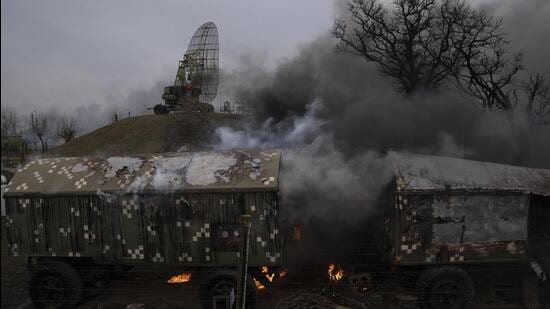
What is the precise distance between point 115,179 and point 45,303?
3210 millimetres

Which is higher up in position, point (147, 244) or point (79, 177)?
point (79, 177)

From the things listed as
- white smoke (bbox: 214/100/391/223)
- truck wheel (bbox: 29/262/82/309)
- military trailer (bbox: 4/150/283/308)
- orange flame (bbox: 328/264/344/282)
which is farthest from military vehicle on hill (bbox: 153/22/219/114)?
orange flame (bbox: 328/264/344/282)

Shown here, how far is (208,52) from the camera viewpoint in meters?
19.5

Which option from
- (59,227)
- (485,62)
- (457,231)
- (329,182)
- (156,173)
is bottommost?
(457,231)

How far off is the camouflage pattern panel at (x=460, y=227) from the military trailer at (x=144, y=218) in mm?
2777

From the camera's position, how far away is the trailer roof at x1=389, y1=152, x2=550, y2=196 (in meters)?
8.47

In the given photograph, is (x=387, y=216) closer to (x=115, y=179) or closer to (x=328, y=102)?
(x=115, y=179)

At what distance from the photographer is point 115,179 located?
8.98 meters

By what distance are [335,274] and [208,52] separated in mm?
13503

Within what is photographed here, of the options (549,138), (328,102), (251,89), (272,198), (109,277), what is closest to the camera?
(272,198)

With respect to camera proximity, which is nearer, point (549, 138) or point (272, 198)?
point (272, 198)

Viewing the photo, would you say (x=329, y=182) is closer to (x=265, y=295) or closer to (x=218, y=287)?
(x=265, y=295)

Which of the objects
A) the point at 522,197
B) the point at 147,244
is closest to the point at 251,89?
the point at 147,244

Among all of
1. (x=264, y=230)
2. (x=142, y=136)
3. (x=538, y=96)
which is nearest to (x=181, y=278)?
(x=264, y=230)
